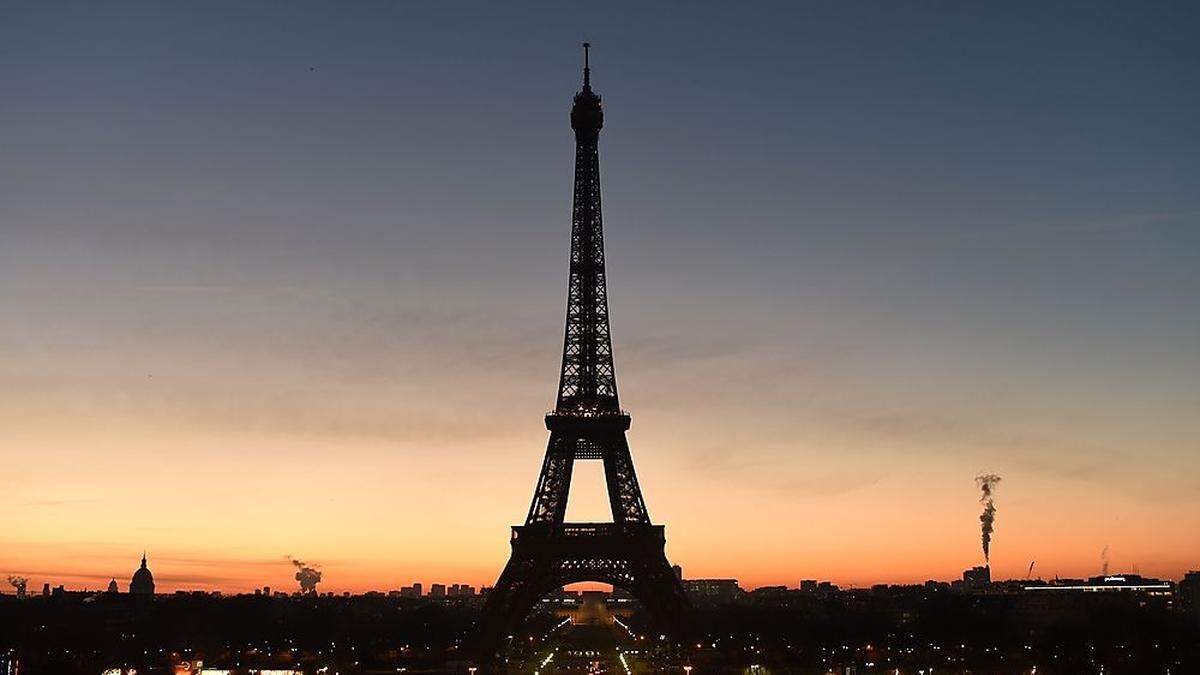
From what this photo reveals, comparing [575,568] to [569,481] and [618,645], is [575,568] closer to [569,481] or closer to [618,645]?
[569,481]

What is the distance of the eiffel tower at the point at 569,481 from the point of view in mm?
105250

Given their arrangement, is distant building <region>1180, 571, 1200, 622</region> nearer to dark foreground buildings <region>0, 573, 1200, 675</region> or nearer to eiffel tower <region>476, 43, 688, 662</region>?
dark foreground buildings <region>0, 573, 1200, 675</region>

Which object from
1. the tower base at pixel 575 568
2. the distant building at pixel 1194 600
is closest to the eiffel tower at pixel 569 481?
the tower base at pixel 575 568

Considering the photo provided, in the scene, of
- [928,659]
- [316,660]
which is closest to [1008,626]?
[928,659]

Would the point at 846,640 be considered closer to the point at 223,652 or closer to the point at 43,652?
the point at 223,652

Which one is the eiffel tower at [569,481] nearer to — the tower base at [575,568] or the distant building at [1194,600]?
the tower base at [575,568]

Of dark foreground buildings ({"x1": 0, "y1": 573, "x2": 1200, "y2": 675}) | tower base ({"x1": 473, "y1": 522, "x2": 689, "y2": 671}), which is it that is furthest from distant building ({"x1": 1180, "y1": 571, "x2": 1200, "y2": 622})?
tower base ({"x1": 473, "y1": 522, "x2": 689, "y2": 671})

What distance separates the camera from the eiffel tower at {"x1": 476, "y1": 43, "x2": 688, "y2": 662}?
10525 cm

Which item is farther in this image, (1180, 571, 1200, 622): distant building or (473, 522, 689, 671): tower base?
(1180, 571, 1200, 622): distant building

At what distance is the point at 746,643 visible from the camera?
14075cm

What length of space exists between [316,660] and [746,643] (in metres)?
46.8

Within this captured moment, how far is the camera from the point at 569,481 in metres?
109

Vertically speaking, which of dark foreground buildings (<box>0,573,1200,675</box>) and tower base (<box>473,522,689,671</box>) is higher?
tower base (<box>473,522,689,671</box>)

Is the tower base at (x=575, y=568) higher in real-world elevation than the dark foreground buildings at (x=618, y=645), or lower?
higher
